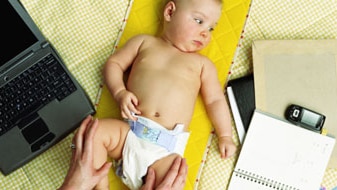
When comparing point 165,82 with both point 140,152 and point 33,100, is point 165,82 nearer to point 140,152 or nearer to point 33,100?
point 140,152

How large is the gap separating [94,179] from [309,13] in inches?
31.5

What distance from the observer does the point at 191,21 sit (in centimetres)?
124

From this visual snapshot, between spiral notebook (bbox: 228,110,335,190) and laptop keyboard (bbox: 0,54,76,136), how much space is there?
1.72ft

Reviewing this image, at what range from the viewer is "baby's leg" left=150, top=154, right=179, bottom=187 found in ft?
3.85

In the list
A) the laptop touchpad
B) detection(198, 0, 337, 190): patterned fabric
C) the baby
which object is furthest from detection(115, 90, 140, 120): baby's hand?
detection(198, 0, 337, 190): patterned fabric

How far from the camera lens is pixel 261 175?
1.29 metres

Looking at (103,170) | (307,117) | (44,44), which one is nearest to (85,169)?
(103,170)

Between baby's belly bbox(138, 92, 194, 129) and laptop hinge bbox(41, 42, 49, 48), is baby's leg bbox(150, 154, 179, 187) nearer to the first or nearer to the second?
baby's belly bbox(138, 92, 194, 129)

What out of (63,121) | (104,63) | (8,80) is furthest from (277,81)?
(8,80)

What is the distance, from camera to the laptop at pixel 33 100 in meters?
1.23

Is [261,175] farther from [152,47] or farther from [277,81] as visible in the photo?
[152,47]

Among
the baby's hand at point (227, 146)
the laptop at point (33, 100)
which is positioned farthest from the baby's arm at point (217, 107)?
the laptop at point (33, 100)

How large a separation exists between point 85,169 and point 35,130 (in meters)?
0.23

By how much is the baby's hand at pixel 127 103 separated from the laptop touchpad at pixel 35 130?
0.72 ft
